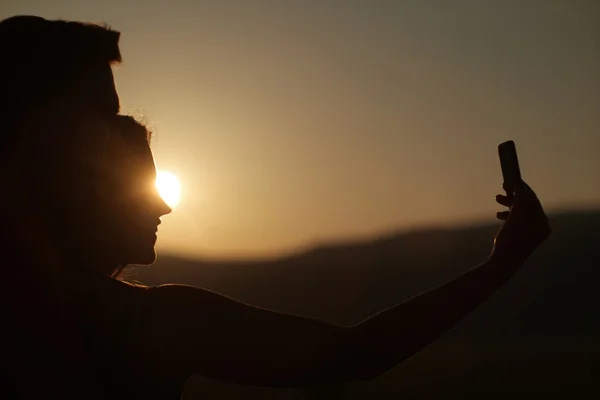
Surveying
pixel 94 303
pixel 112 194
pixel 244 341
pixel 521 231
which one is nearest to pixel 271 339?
pixel 244 341

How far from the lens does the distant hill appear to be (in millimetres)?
32594

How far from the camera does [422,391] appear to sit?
73.7 ft

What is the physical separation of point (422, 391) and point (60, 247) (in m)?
22.2

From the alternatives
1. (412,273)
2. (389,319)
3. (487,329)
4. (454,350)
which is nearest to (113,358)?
(389,319)

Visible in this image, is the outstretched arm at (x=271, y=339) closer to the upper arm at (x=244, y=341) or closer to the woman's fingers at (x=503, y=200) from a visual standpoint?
the upper arm at (x=244, y=341)

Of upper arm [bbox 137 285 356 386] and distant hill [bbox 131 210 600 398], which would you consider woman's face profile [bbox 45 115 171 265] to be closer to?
upper arm [bbox 137 285 356 386]

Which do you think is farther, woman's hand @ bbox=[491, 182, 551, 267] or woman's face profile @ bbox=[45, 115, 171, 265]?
woman's hand @ bbox=[491, 182, 551, 267]

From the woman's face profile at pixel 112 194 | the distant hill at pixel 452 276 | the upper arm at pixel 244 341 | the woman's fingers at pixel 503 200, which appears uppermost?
the distant hill at pixel 452 276

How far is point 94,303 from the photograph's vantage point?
1639 mm

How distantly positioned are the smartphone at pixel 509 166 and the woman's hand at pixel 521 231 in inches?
5.8

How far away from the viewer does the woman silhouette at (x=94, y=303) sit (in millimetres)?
1561

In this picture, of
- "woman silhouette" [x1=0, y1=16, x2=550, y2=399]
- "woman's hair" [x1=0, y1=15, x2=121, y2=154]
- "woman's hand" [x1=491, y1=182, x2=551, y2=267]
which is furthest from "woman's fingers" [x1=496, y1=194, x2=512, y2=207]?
"woman's hair" [x1=0, y1=15, x2=121, y2=154]

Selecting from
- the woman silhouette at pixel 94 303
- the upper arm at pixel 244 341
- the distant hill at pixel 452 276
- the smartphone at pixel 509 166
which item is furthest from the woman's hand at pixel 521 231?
the distant hill at pixel 452 276

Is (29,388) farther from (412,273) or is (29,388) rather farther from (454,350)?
(412,273)
